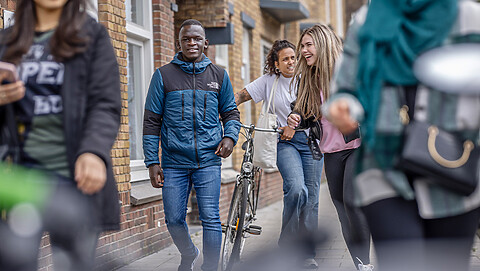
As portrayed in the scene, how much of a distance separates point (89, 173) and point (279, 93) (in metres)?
4.09

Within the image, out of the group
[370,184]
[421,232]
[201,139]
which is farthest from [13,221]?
[201,139]

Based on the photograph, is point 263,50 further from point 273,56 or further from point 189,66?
point 189,66

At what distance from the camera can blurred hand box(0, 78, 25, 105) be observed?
2.62 metres

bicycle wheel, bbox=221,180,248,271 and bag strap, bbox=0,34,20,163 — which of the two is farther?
bicycle wheel, bbox=221,180,248,271

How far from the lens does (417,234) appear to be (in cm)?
250

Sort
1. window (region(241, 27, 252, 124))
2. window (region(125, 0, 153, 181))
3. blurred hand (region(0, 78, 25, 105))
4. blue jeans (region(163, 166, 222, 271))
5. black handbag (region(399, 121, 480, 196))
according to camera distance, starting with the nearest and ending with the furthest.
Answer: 1. black handbag (region(399, 121, 480, 196))
2. blurred hand (region(0, 78, 25, 105))
3. blue jeans (region(163, 166, 222, 271))
4. window (region(125, 0, 153, 181))
5. window (region(241, 27, 252, 124))

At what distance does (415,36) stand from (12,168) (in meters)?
1.48

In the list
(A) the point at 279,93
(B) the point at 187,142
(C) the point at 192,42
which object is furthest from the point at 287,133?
(C) the point at 192,42

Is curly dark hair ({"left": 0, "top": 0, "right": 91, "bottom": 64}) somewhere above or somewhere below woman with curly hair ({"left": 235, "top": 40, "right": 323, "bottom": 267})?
above

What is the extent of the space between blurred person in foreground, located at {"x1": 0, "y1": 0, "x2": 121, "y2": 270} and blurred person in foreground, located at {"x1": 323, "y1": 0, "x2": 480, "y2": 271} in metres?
0.86

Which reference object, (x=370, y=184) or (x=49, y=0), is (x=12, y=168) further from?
(x=370, y=184)

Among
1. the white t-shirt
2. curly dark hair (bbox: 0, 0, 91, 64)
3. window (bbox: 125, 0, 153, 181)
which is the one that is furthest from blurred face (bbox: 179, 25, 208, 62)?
curly dark hair (bbox: 0, 0, 91, 64)

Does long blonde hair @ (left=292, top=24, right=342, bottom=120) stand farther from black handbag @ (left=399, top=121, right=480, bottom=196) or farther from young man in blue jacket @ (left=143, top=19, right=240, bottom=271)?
black handbag @ (left=399, top=121, right=480, bottom=196)

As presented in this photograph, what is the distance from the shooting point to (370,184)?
8.43ft
